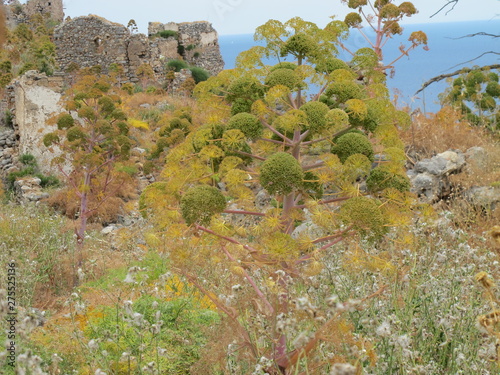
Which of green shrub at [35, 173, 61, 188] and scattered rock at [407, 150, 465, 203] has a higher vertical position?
scattered rock at [407, 150, 465, 203]

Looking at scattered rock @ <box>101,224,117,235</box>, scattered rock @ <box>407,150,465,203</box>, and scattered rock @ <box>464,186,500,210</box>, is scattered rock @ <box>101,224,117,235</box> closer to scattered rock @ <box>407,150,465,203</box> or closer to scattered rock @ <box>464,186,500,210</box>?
scattered rock @ <box>407,150,465,203</box>

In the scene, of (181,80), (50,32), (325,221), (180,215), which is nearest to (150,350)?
(180,215)

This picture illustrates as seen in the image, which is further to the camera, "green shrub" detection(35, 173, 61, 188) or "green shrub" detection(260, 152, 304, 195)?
"green shrub" detection(35, 173, 61, 188)

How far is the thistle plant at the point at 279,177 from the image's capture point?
2.58 meters

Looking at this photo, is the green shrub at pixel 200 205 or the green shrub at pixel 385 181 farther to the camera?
the green shrub at pixel 385 181

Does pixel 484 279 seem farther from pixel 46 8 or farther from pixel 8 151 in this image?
pixel 46 8

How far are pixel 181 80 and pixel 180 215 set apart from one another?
16081 mm

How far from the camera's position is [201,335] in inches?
133

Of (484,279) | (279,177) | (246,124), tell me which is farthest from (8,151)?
(484,279)

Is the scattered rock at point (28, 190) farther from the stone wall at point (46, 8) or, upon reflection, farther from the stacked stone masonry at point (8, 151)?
the stone wall at point (46, 8)

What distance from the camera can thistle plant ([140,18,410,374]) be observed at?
258 cm

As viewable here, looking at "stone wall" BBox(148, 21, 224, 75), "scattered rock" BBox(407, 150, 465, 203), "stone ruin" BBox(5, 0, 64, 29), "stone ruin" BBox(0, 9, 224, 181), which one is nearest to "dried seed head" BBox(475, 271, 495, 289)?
"scattered rock" BBox(407, 150, 465, 203)

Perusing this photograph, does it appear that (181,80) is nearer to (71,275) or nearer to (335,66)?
(71,275)

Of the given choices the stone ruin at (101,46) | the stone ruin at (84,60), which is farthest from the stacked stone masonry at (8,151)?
the stone ruin at (101,46)
